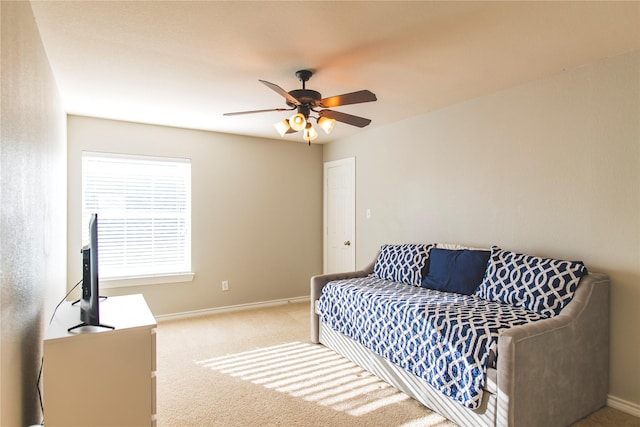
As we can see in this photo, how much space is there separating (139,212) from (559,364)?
4221 millimetres

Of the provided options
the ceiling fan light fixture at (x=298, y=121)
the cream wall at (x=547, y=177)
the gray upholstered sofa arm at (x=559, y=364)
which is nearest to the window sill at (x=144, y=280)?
the cream wall at (x=547, y=177)

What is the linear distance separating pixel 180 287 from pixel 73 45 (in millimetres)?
2975

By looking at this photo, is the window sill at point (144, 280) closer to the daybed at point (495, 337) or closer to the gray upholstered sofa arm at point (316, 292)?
the gray upholstered sofa arm at point (316, 292)

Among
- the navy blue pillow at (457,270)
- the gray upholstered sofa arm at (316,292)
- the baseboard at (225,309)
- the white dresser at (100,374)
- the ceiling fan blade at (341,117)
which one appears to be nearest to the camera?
the white dresser at (100,374)

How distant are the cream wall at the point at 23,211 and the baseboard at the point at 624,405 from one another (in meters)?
3.43

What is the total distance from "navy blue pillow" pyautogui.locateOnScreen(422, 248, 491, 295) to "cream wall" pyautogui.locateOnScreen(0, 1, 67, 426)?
284 cm

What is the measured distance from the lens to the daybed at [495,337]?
2023 mm

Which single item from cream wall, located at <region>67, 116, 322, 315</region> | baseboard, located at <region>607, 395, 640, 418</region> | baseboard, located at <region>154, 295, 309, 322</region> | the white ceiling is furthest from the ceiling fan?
baseboard, located at <region>154, 295, 309, 322</region>

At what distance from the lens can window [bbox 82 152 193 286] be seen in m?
4.14

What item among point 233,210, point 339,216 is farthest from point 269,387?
point 339,216

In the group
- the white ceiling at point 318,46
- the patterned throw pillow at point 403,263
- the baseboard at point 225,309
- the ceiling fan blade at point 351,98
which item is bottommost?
the baseboard at point 225,309

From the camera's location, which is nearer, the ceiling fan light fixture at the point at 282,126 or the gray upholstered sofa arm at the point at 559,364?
the gray upholstered sofa arm at the point at 559,364

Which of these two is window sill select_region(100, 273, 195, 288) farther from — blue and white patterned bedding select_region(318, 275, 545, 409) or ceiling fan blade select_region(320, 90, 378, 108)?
ceiling fan blade select_region(320, 90, 378, 108)

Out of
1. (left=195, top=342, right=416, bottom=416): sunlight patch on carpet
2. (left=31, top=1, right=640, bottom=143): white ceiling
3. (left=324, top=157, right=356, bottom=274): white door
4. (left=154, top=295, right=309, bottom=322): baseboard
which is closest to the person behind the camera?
(left=31, top=1, right=640, bottom=143): white ceiling
